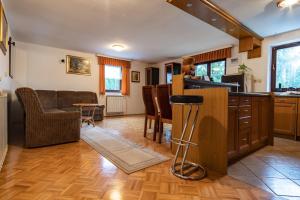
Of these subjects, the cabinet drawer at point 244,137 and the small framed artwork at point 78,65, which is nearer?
the cabinet drawer at point 244,137

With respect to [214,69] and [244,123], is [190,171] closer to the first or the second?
[244,123]

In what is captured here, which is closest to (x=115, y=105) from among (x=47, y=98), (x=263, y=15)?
(x=47, y=98)

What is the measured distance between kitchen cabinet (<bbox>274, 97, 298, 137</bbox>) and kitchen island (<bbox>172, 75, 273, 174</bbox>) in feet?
4.71

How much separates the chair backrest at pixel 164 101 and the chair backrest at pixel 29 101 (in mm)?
1848

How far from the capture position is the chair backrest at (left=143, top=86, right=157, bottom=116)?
311cm

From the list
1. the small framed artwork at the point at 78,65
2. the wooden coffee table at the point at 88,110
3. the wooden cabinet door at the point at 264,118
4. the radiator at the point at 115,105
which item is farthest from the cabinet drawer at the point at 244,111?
the small framed artwork at the point at 78,65

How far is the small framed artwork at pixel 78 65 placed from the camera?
5695mm

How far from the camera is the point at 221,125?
181 cm

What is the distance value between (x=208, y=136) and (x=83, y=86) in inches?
203

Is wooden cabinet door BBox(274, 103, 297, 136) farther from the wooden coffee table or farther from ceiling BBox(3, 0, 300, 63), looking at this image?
the wooden coffee table

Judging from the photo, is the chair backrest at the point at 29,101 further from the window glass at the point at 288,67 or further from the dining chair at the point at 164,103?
the window glass at the point at 288,67

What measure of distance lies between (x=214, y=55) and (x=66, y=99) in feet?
15.7

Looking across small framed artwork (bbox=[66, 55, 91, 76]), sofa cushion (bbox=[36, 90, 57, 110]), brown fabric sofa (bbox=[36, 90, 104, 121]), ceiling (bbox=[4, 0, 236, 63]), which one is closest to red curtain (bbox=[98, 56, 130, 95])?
small framed artwork (bbox=[66, 55, 91, 76])

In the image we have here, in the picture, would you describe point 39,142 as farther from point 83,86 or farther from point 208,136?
point 83,86
